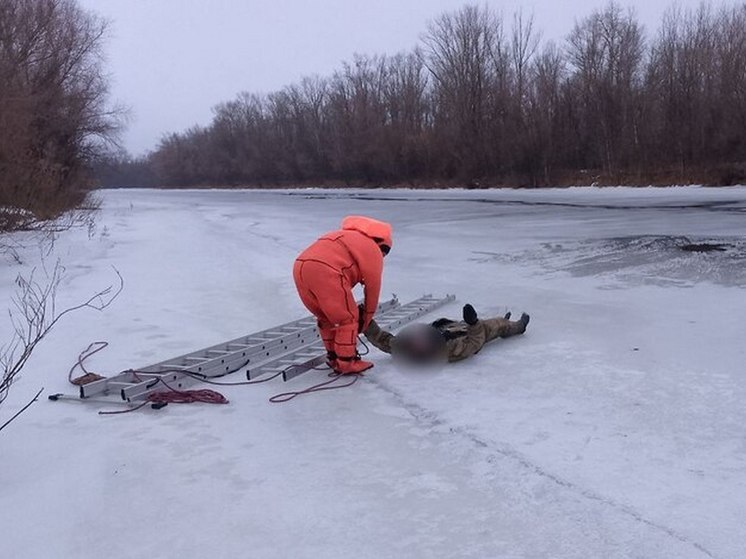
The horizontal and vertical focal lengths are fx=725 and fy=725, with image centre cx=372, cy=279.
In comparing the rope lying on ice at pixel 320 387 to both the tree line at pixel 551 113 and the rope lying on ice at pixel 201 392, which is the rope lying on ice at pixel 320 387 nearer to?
the rope lying on ice at pixel 201 392

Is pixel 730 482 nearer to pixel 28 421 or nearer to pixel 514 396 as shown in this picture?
pixel 514 396

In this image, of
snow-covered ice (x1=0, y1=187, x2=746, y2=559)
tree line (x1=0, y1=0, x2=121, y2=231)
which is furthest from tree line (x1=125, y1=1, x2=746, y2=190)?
snow-covered ice (x1=0, y1=187, x2=746, y2=559)

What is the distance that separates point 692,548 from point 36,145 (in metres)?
24.6

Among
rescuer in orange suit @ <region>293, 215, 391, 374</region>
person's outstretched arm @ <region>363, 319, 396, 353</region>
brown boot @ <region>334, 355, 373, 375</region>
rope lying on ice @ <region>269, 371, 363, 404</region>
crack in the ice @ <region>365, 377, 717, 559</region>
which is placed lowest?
crack in the ice @ <region>365, 377, 717, 559</region>

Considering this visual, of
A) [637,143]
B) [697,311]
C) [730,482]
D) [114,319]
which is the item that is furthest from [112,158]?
[730,482]

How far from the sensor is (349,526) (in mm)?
3324

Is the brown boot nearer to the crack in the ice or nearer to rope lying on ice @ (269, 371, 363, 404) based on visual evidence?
rope lying on ice @ (269, 371, 363, 404)

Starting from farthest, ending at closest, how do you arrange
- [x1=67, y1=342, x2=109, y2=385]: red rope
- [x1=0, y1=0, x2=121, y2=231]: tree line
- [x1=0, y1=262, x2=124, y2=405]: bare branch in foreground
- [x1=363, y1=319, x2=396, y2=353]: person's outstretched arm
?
[x1=0, y1=0, x2=121, y2=231]: tree line
[x1=0, y1=262, x2=124, y2=405]: bare branch in foreground
[x1=363, y1=319, x2=396, y2=353]: person's outstretched arm
[x1=67, y1=342, x2=109, y2=385]: red rope

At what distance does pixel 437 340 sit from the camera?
237 inches

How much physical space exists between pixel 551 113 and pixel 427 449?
47422 millimetres

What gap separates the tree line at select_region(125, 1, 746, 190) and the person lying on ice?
107 feet

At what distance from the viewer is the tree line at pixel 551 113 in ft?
132

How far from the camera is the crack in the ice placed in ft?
10.2

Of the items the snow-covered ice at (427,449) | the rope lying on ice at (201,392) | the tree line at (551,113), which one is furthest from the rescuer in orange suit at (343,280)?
the tree line at (551,113)
